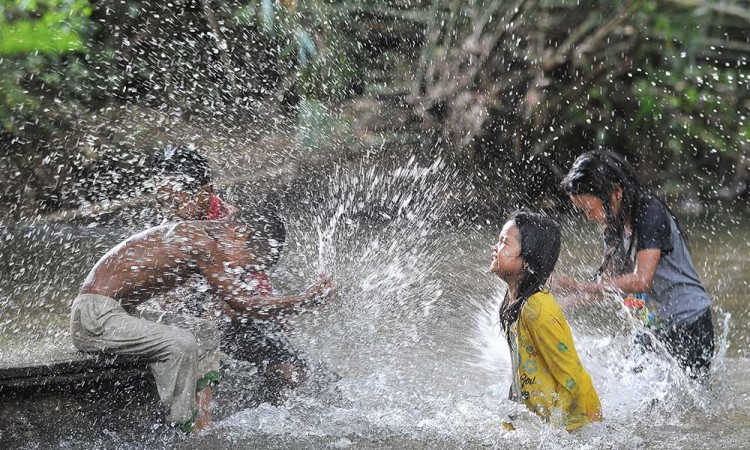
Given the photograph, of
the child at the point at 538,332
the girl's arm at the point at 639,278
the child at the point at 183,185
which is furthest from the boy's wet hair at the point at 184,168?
the girl's arm at the point at 639,278

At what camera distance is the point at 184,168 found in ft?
12.7

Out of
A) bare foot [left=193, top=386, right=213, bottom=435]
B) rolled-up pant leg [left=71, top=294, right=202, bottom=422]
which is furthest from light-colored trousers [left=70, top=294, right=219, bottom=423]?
bare foot [left=193, top=386, right=213, bottom=435]

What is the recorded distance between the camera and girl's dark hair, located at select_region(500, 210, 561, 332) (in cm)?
331

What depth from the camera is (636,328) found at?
13.2ft

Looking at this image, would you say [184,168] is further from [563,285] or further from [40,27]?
[40,27]

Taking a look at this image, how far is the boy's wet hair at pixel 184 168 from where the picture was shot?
3.89 meters

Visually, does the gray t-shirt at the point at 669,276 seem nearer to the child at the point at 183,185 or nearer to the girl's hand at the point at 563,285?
the girl's hand at the point at 563,285

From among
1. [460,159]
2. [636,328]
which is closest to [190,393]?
[636,328]

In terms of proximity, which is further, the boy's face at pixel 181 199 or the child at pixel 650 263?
the boy's face at pixel 181 199

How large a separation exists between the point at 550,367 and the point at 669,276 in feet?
2.73

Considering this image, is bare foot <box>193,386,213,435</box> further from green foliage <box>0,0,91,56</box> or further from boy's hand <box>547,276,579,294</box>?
green foliage <box>0,0,91,56</box>

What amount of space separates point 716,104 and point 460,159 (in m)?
2.57

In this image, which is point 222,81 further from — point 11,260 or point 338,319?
point 338,319

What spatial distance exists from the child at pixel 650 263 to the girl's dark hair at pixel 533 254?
0.33 m
